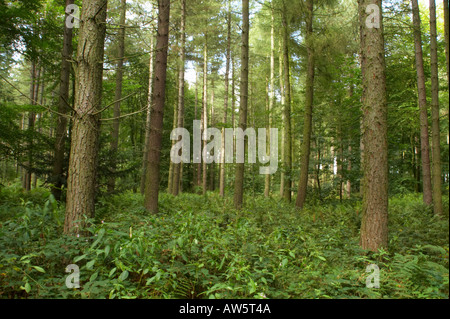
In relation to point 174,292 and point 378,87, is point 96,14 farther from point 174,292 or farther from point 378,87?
point 378,87

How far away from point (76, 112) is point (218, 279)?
320 cm

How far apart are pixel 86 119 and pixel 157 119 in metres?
2.94

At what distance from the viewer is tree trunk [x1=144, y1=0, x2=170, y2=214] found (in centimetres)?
700

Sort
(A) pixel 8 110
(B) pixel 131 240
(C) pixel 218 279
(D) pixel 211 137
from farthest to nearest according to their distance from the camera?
(D) pixel 211 137, (A) pixel 8 110, (B) pixel 131 240, (C) pixel 218 279

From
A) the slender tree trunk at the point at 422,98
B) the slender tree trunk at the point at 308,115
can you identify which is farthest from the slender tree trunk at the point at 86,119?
the slender tree trunk at the point at 422,98

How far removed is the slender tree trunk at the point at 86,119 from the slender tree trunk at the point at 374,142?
4.37 meters

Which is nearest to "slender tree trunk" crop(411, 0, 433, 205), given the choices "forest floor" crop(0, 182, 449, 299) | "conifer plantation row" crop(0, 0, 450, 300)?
"conifer plantation row" crop(0, 0, 450, 300)

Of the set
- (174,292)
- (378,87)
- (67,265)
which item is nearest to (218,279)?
(174,292)

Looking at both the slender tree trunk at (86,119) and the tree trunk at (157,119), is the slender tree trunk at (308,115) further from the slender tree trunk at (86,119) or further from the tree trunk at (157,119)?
the slender tree trunk at (86,119)

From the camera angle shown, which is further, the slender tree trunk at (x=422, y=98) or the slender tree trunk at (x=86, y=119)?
the slender tree trunk at (x=422, y=98)

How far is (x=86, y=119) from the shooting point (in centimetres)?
411

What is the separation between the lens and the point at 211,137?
2828 cm

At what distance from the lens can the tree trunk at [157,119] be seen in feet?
23.0

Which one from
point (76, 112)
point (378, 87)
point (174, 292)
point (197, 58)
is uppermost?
point (197, 58)
